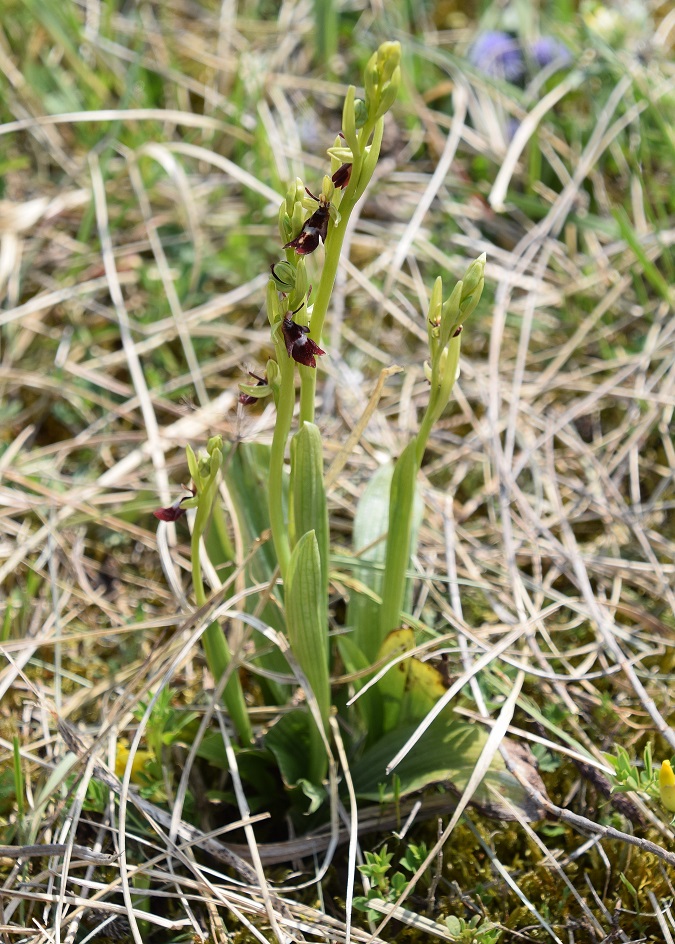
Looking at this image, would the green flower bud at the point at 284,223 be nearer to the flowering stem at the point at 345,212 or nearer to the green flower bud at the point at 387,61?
the flowering stem at the point at 345,212

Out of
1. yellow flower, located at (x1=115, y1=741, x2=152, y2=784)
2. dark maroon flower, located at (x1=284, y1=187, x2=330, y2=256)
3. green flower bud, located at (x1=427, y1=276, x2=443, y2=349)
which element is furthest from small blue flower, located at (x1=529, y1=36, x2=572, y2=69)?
yellow flower, located at (x1=115, y1=741, x2=152, y2=784)

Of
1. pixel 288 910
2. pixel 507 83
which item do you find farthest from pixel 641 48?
pixel 288 910

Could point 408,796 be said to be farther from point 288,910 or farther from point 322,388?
point 322,388

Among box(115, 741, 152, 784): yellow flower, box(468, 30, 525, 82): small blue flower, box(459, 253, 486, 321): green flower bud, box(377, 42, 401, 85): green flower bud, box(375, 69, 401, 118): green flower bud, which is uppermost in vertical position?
box(468, 30, 525, 82): small blue flower

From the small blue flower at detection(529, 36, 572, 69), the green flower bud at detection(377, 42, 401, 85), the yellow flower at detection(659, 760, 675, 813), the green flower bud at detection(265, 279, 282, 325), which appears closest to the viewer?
the green flower bud at detection(377, 42, 401, 85)

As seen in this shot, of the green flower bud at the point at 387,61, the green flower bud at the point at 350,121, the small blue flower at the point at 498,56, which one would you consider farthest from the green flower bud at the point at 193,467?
the small blue flower at the point at 498,56

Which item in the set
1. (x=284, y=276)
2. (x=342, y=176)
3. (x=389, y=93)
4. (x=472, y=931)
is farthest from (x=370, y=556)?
(x=389, y=93)

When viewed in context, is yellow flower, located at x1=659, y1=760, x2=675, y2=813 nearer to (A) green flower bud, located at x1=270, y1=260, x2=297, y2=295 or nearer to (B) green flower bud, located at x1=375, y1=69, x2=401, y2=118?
(A) green flower bud, located at x1=270, y1=260, x2=297, y2=295
